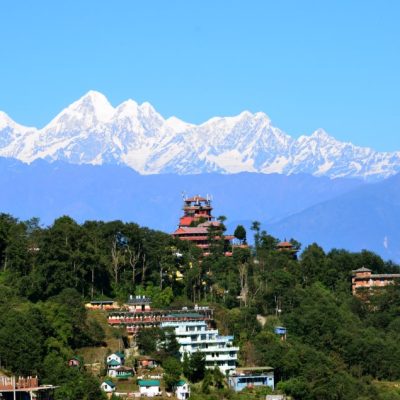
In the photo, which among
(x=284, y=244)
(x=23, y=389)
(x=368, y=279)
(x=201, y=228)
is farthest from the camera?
(x=201, y=228)

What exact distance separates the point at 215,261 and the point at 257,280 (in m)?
3.37

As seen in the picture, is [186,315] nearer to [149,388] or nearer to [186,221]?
[149,388]

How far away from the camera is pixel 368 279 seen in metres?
77.6

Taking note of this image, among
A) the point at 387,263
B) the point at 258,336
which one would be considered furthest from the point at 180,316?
the point at 387,263

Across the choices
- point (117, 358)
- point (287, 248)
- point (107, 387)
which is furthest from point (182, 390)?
point (287, 248)

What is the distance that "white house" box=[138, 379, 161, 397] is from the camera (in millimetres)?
56125

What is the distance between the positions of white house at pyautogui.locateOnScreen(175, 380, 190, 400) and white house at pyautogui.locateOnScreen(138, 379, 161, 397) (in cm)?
79

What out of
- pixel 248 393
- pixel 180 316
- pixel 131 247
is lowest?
pixel 248 393

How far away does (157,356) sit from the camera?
5956cm

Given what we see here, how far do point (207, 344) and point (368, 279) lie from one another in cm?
1896

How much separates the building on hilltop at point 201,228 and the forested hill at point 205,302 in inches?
81.9

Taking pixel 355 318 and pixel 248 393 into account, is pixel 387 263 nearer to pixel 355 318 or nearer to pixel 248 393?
pixel 355 318

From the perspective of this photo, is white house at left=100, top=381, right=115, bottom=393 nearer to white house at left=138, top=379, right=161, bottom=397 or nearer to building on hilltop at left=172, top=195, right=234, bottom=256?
white house at left=138, top=379, right=161, bottom=397

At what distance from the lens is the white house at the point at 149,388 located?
56.1 metres
